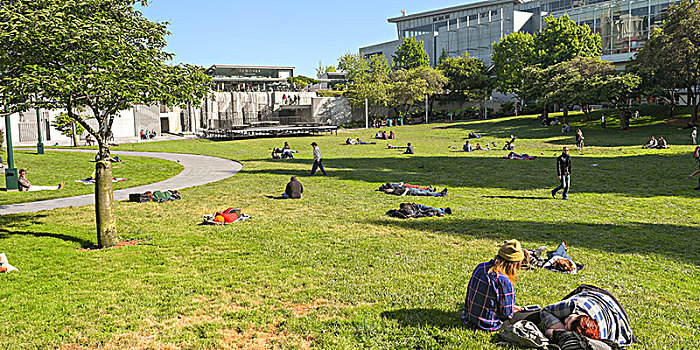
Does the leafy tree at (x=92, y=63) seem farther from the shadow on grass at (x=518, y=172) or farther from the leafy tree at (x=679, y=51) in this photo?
the leafy tree at (x=679, y=51)

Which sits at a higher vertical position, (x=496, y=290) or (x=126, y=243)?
(x=496, y=290)

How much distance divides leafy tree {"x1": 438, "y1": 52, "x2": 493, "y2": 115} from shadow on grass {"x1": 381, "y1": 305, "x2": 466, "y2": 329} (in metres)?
69.6

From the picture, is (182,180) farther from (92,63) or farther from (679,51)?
(679,51)

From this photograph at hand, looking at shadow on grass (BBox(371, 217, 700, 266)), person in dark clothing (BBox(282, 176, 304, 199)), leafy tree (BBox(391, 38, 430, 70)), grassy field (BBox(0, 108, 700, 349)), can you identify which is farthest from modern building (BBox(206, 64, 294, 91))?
shadow on grass (BBox(371, 217, 700, 266))

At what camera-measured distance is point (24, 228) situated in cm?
1317

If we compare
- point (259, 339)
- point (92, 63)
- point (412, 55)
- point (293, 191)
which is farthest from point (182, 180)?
→ point (412, 55)

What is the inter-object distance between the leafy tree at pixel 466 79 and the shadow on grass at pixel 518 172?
45281 millimetres

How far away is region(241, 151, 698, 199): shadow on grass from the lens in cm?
2006

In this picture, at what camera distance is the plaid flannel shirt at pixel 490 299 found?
6.46 meters

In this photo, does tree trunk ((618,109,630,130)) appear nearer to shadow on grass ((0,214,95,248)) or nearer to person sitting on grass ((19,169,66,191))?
person sitting on grass ((19,169,66,191))

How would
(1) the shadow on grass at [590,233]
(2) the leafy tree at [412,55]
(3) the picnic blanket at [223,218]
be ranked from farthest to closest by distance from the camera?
(2) the leafy tree at [412,55] → (3) the picnic blanket at [223,218] → (1) the shadow on grass at [590,233]

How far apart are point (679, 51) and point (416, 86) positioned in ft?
109

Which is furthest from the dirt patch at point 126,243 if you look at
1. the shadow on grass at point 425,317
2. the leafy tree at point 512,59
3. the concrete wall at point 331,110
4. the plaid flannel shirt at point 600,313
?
the concrete wall at point 331,110

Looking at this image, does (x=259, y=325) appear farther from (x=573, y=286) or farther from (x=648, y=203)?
(x=648, y=203)
